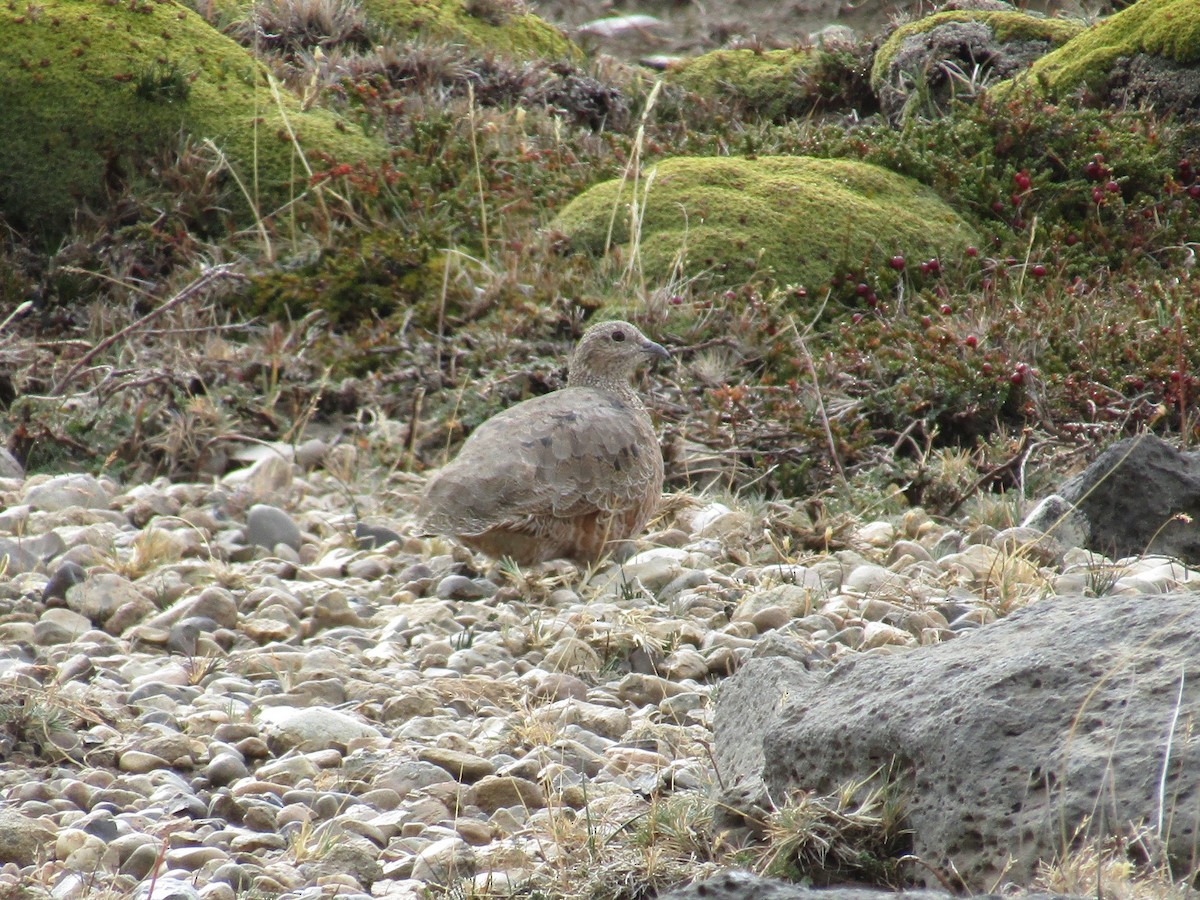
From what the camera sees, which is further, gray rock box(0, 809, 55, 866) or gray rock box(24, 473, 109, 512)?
gray rock box(24, 473, 109, 512)

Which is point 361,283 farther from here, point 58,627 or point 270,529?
point 58,627

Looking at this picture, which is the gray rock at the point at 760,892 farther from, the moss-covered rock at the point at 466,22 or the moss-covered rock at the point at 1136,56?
the moss-covered rock at the point at 466,22

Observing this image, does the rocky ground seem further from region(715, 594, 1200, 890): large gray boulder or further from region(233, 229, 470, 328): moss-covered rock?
region(233, 229, 470, 328): moss-covered rock

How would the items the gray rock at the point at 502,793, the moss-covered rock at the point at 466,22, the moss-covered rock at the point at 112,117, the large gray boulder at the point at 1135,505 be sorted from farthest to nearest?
the moss-covered rock at the point at 466,22 → the moss-covered rock at the point at 112,117 → the large gray boulder at the point at 1135,505 → the gray rock at the point at 502,793

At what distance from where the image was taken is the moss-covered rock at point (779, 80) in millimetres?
12375

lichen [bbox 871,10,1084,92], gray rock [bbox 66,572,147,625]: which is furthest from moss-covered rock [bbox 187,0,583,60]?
gray rock [bbox 66,572,147,625]

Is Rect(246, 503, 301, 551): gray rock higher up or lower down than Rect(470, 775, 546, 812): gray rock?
lower down

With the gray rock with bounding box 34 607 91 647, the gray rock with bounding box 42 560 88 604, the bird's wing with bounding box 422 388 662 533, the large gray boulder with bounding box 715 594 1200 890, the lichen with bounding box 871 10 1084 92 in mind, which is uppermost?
the large gray boulder with bounding box 715 594 1200 890

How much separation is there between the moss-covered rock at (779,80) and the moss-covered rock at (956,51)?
15.9 inches

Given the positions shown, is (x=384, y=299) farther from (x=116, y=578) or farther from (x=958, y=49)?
(x=958, y=49)

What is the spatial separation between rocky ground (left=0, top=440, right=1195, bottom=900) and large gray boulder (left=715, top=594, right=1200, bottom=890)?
28 centimetres

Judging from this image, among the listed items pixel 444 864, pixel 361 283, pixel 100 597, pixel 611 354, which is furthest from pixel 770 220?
pixel 444 864

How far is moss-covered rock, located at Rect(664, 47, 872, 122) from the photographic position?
12.4 metres

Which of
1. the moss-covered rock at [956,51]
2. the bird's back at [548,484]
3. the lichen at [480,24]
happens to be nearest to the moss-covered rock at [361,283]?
the bird's back at [548,484]
